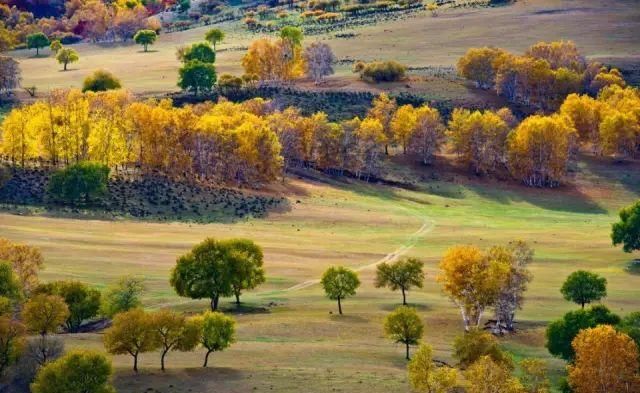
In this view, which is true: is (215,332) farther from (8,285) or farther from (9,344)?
(8,285)

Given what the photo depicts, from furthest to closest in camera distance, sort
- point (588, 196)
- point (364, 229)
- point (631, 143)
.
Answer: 1. point (631, 143)
2. point (588, 196)
3. point (364, 229)

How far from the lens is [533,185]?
16438cm

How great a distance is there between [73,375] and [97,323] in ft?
81.4

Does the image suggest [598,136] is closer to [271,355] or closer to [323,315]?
[323,315]

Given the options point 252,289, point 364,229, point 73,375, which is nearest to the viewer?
point 73,375

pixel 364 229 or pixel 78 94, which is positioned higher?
pixel 78 94

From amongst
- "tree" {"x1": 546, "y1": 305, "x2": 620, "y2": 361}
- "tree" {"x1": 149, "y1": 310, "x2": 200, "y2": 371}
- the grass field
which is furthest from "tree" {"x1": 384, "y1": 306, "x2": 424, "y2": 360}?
"tree" {"x1": 149, "y1": 310, "x2": 200, "y2": 371}

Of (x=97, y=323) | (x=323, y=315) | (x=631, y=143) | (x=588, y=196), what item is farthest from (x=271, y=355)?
(x=631, y=143)

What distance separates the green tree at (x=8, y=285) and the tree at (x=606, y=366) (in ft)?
133

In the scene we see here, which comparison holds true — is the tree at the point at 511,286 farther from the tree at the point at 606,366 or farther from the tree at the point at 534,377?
the tree at the point at 534,377

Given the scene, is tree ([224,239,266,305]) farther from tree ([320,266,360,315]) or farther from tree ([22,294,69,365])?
tree ([22,294,69,365])

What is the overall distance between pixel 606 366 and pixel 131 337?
2948 centimetres

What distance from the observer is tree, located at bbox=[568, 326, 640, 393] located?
2564 inches

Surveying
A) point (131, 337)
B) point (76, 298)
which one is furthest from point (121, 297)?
point (131, 337)
